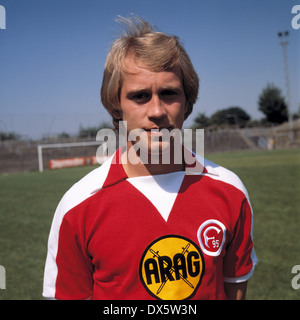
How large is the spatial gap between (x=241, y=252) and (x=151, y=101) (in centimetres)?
95

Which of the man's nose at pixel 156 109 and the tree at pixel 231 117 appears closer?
the man's nose at pixel 156 109

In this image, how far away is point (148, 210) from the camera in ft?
5.32

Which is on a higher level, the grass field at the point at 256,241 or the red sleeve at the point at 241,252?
the red sleeve at the point at 241,252

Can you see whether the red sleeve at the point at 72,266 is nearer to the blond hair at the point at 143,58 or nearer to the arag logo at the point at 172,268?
the arag logo at the point at 172,268

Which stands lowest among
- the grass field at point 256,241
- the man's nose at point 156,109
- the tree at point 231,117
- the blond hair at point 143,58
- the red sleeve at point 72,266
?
the grass field at point 256,241

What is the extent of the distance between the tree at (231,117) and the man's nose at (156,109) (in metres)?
46.8

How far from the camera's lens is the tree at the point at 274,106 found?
60.7 m

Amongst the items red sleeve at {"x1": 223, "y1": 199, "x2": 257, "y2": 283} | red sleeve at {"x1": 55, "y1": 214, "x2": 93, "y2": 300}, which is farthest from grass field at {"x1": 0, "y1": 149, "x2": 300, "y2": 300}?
red sleeve at {"x1": 55, "y1": 214, "x2": 93, "y2": 300}

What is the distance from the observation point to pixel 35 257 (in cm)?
547

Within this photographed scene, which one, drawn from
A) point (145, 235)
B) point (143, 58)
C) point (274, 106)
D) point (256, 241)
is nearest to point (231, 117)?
point (274, 106)

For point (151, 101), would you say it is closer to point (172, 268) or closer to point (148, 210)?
point (148, 210)

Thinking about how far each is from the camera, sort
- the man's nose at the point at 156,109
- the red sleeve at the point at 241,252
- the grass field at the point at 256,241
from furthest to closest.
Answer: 1. the grass field at the point at 256,241
2. the red sleeve at the point at 241,252
3. the man's nose at the point at 156,109

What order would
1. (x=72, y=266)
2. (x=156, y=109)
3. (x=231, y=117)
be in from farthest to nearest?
(x=231, y=117), (x=72, y=266), (x=156, y=109)

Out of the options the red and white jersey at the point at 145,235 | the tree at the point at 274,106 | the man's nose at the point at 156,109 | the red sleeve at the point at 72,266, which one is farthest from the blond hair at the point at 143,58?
the tree at the point at 274,106
